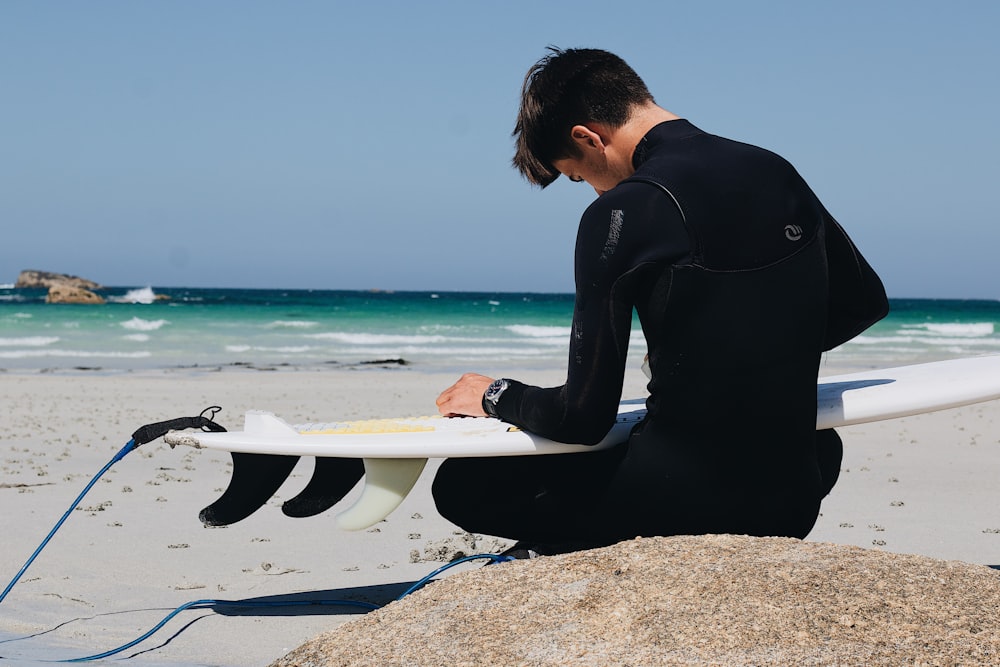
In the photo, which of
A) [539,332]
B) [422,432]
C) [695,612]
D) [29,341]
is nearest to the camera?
[695,612]

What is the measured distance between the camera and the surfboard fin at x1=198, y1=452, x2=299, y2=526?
120 inches

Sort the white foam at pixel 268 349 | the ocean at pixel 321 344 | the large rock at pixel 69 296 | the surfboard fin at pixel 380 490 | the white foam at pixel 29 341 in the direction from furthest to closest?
the large rock at pixel 69 296 < the white foam at pixel 268 349 < the white foam at pixel 29 341 < the ocean at pixel 321 344 < the surfboard fin at pixel 380 490

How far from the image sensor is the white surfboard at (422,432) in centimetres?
259

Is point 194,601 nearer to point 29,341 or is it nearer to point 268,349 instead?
point 268,349

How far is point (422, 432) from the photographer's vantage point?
8.95ft

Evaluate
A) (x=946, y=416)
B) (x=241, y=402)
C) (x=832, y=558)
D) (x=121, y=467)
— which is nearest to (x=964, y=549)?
(x=832, y=558)

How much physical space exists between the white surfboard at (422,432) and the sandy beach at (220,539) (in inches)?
24.7

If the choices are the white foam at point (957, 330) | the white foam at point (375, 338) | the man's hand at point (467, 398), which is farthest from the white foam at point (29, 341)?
the white foam at point (957, 330)

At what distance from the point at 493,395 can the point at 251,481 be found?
994 millimetres

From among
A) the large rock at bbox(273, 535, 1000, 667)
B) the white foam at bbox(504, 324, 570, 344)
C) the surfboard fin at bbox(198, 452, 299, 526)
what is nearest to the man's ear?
the large rock at bbox(273, 535, 1000, 667)

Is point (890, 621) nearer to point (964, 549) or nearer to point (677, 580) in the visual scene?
point (677, 580)

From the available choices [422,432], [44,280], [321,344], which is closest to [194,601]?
[422,432]

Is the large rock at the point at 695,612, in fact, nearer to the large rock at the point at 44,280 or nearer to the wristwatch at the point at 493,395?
the wristwatch at the point at 493,395

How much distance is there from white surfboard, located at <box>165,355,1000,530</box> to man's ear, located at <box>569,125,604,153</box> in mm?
698
